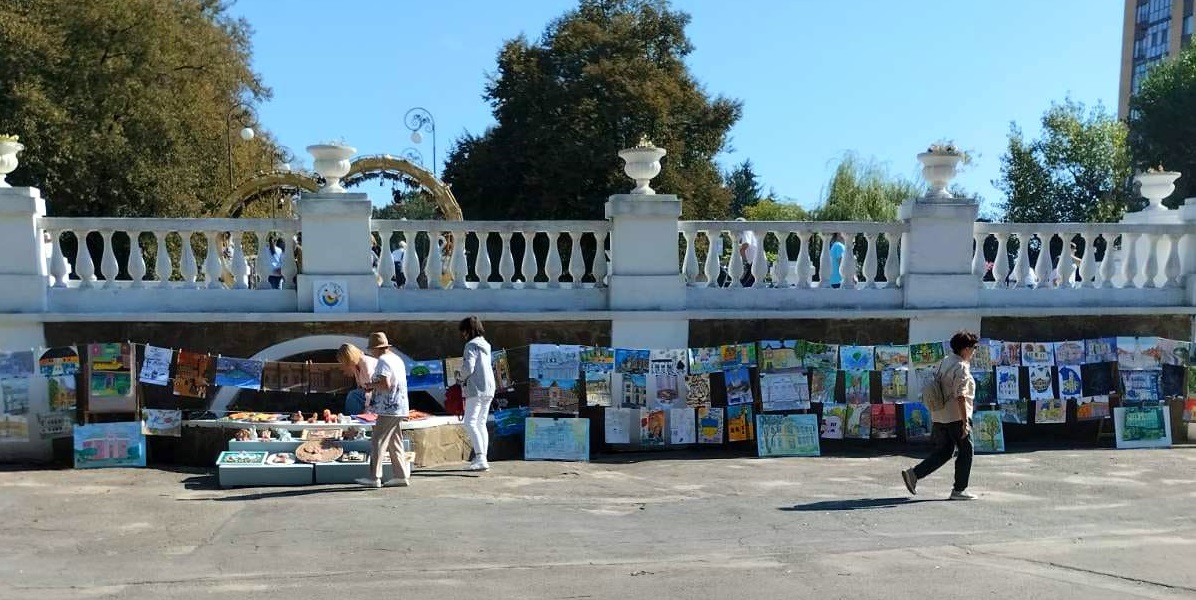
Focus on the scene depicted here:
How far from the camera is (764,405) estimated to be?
421 inches

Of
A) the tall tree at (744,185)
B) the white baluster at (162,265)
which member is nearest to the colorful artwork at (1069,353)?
the white baluster at (162,265)

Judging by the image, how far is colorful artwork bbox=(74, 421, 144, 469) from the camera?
970cm

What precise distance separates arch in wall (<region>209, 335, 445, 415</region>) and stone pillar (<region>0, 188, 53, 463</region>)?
1643 millimetres

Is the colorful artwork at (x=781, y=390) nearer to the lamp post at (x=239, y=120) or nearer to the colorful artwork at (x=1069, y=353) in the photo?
the colorful artwork at (x=1069, y=353)

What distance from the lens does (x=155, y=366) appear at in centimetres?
996

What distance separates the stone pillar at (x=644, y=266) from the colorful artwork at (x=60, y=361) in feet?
17.7

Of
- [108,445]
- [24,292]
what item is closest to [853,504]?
[108,445]

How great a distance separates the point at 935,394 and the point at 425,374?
5.03 metres

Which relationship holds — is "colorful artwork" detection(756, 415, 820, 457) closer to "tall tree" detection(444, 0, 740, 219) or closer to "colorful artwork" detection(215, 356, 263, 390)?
"colorful artwork" detection(215, 356, 263, 390)

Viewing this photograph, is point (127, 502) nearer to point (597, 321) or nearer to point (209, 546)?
point (209, 546)

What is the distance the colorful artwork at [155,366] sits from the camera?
9.91 meters

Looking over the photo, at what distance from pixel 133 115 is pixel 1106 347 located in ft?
69.9

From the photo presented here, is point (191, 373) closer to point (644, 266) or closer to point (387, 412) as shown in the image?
point (387, 412)

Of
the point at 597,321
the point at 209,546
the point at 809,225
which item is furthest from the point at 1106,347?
the point at 209,546
